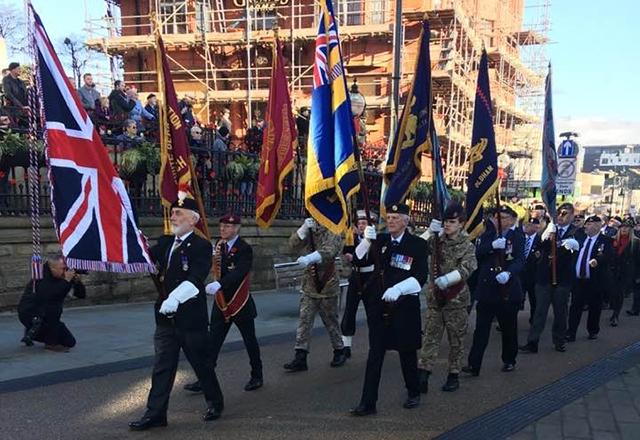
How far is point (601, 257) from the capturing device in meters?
8.41

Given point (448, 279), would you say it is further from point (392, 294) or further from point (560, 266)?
point (560, 266)

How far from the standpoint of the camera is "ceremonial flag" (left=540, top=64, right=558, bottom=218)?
801 centimetres

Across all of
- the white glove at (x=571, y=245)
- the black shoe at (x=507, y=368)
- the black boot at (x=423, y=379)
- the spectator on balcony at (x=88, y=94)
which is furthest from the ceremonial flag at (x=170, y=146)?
the spectator on balcony at (x=88, y=94)

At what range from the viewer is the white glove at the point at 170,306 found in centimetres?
407

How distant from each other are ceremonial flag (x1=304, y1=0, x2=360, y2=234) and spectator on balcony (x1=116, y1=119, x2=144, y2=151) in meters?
5.09

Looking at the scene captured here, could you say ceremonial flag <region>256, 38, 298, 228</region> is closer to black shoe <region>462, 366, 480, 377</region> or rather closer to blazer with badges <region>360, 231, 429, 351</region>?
blazer with badges <region>360, 231, 429, 351</region>

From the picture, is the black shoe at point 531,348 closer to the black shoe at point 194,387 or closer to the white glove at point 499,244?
the white glove at point 499,244

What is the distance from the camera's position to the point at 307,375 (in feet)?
19.7

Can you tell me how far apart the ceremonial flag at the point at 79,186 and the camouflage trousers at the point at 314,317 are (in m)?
2.32

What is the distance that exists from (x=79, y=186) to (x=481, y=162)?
4.34 metres

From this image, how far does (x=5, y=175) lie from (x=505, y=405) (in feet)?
24.8

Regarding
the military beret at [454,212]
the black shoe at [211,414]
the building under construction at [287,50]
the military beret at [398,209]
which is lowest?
the black shoe at [211,414]

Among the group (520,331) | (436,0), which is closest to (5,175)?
(520,331)

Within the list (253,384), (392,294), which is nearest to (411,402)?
(392,294)
